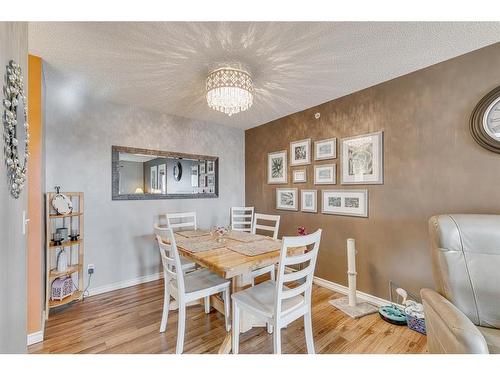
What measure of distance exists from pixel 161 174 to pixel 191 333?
207cm

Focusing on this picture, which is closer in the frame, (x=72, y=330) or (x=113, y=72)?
(x=72, y=330)

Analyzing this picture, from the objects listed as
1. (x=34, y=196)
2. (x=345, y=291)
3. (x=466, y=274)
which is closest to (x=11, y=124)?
(x=34, y=196)

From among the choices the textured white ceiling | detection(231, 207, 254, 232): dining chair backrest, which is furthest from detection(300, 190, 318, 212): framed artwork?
the textured white ceiling

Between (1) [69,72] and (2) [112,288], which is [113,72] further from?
(2) [112,288]

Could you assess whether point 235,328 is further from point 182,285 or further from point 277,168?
point 277,168

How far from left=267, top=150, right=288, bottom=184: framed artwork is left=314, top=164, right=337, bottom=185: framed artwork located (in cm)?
54

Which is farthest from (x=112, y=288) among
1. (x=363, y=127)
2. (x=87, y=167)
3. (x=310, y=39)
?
(x=363, y=127)

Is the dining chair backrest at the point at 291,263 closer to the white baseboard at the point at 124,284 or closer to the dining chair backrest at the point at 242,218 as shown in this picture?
the dining chair backrest at the point at 242,218

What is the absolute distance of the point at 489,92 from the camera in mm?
1782

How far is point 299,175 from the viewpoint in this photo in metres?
3.26

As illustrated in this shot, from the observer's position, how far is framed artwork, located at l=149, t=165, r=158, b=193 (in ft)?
10.4
